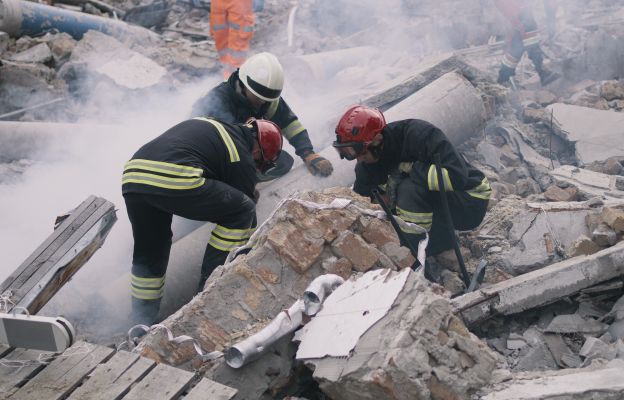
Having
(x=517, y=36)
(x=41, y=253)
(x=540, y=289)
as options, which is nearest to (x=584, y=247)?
(x=540, y=289)

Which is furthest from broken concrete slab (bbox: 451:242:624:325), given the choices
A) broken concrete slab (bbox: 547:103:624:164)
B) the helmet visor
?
broken concrete slab (bbox: 547:103:624:164)

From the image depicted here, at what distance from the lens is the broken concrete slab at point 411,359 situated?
2.30 metres

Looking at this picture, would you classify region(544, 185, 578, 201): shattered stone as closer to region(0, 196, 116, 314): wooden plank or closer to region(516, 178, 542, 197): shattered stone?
region(516, 178, 542, 197): shattered stone

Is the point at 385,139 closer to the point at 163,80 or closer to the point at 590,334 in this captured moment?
the point at 590,334

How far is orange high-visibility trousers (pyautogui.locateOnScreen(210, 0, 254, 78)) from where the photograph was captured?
318 inches

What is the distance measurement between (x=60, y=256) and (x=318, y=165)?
218 centimetres

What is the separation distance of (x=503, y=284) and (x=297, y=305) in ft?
4.28

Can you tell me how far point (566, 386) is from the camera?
92.8 inches

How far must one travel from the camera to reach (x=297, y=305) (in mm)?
2869

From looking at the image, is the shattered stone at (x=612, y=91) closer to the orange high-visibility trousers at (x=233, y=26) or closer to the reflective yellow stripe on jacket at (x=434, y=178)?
the orange high-visibility trousers at (x=233, y=26)

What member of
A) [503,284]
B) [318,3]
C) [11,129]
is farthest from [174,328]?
[318,3]

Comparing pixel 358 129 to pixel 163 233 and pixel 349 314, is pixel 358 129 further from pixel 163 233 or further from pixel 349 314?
pixel 349 314

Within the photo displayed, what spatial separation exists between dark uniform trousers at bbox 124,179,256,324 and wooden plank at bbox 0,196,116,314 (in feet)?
1.10

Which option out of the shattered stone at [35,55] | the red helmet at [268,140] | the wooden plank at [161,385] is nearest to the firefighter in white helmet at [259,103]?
the red helmet at [268,140]
